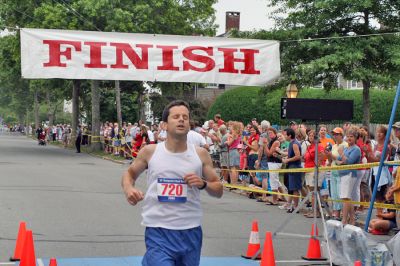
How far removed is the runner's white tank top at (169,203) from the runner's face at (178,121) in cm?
17

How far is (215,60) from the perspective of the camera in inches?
435

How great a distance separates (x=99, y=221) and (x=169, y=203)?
23.8 feet

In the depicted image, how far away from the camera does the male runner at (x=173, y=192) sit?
5.71 m

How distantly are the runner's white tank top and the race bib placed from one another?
0.04 meters

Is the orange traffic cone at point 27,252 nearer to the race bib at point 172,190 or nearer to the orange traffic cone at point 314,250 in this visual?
the race bib at point 172,190

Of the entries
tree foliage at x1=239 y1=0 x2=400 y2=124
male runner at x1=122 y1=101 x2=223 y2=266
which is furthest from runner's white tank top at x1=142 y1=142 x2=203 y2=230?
tree foliage at x1=239 y1=0 x2=400 y2=124

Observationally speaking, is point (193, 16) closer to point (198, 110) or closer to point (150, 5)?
point (150, 5)

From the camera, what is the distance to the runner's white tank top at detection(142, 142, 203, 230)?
18.9 ft

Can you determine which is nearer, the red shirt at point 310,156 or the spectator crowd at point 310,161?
the spectator crowd at point 310,161

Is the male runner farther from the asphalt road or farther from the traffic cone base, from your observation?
the traffic cone base

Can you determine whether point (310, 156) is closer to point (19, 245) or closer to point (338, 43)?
point (19, 245)

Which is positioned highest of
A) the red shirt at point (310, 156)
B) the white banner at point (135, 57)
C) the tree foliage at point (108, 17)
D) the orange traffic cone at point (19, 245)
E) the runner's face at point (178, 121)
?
the tree foliage at point (108, 17)

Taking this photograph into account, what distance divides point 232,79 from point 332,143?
5.05 metres

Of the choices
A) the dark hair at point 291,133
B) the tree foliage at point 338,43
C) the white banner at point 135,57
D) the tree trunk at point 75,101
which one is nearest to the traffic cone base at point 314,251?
the white banner at point 135,57
